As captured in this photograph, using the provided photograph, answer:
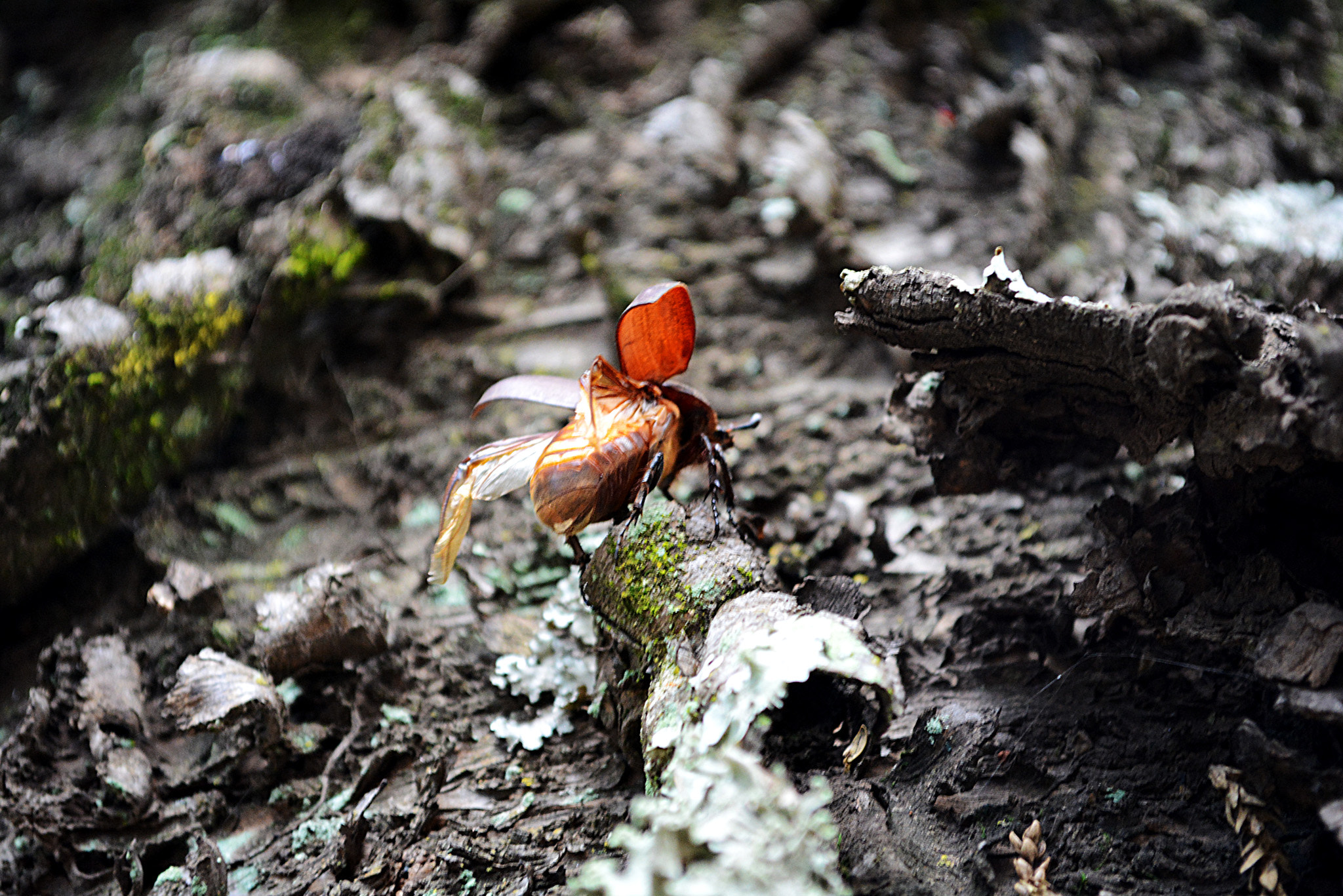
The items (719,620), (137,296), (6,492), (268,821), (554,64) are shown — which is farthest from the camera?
(554,64)

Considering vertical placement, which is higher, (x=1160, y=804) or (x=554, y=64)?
(x=554, y=64)

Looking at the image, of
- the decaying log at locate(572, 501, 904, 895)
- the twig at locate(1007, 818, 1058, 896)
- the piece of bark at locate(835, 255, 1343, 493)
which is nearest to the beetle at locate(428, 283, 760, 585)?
the decaying log at locate(572, 501, 904, 895)

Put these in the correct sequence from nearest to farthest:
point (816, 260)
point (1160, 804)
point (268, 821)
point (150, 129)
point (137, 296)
A: point (1160, 804) < point (268, 821) < point (137, 296) < point (816, 260) < point (150, 129)

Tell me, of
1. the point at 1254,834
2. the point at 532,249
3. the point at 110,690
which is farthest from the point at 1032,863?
the point at 532,249

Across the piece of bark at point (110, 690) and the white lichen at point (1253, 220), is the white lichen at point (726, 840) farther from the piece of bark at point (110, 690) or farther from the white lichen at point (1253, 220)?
the white lichen at point (1253, 220)

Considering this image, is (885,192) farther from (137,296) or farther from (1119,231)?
(137,296)

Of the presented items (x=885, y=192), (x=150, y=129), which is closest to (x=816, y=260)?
(x=885, y=192)

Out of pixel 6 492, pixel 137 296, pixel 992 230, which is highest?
pixel 137 296

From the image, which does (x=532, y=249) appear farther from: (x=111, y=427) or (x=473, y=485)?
(x=473, y=485)
